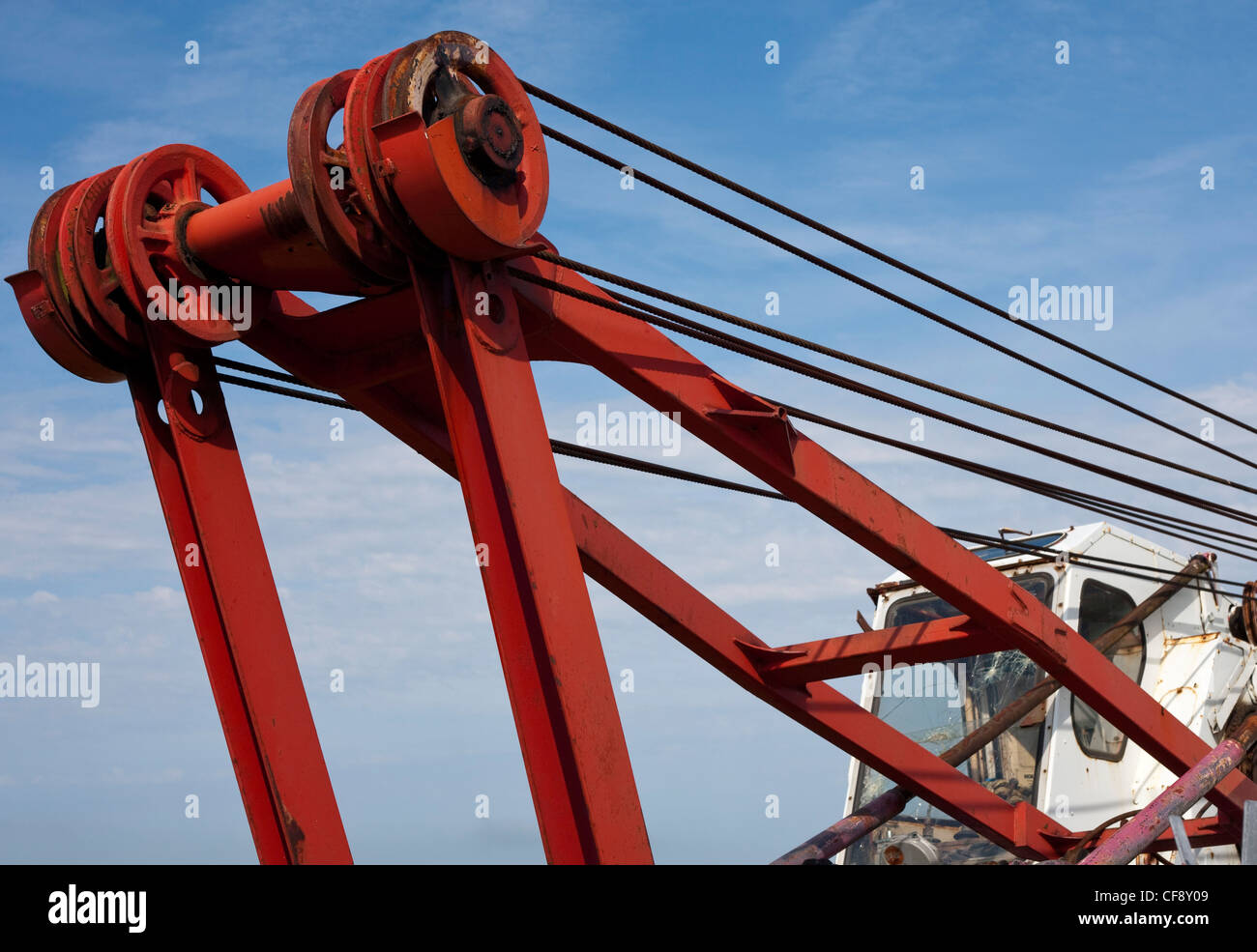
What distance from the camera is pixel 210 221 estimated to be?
4930 mm

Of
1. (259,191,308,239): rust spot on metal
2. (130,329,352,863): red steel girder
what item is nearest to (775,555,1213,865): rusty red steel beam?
(130,329,352,863): red steel girder

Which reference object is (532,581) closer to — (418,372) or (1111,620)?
(418,372)

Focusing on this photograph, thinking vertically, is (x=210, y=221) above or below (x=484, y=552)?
above

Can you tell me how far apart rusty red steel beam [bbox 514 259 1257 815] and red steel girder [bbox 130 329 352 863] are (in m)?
1.31

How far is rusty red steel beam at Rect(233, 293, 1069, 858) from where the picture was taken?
5.29 m

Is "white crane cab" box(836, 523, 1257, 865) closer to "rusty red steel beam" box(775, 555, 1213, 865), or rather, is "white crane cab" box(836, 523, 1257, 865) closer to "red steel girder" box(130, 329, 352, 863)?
"rusty red steel beam" box(775, 555, 1213, 865)

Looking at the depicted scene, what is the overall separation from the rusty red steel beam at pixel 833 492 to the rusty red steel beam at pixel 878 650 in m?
0.21

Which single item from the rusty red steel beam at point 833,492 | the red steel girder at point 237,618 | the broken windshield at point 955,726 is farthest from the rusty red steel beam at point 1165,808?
the red steel girder at point 237,618

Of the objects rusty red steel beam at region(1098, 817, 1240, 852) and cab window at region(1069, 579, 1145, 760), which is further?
cab window at region(1069, 579, 1145, 760)

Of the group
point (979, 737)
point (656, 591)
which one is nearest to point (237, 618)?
point (656, 591)

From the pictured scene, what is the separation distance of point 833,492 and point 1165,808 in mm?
2077
